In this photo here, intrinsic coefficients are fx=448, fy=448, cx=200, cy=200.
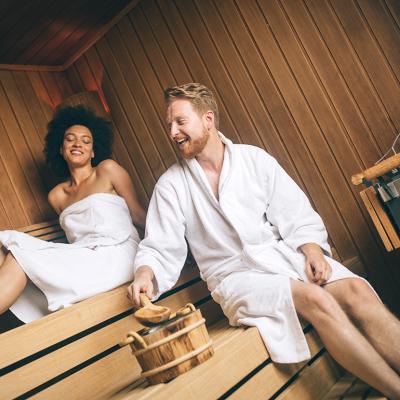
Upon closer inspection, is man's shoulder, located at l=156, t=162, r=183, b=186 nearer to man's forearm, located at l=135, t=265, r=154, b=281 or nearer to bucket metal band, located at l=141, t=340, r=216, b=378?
man's forearm, located at l=135, t=265, r=154, b=281

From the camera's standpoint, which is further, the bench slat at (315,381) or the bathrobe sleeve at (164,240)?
the bathrobe sleeve at (164,240)

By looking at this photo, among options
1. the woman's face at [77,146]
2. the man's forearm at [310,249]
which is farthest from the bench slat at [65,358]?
the woman's face at [77,146]

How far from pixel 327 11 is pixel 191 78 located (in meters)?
0.96

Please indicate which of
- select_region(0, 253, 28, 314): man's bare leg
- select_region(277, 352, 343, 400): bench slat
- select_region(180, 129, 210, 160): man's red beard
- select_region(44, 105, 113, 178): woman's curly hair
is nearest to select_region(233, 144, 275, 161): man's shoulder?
select_region(180, 129, 210, 160): man's red beard

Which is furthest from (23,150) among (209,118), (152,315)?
(152,315)

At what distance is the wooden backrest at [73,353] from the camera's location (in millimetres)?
1657

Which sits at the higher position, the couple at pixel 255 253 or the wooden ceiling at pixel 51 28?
the wooden ceiling at pixel 51 28

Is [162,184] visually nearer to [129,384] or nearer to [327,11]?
[129,384]

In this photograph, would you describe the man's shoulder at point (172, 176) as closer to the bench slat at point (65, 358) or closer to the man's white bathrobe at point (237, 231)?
the man's white bathrobe at point (237, 231)

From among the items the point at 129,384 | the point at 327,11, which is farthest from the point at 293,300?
the point at 327,11

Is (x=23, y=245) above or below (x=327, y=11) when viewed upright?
below

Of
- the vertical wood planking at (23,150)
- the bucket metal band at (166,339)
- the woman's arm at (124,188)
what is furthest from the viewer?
the vertical wood planking at (23,150)

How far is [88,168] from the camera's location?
120 inches

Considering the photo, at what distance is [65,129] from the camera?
3.28 meters
